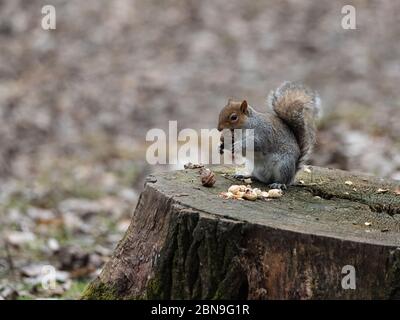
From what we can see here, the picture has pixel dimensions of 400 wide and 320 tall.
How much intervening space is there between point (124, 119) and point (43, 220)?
2.75 m

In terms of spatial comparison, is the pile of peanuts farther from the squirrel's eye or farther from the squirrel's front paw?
the squirrel's eye

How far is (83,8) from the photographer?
9.82 m

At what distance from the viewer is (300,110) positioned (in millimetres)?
3260

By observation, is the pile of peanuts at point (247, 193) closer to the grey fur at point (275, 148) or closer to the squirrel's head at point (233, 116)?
the grey fur at point (275, 148)

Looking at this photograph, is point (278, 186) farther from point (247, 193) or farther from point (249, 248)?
point (249, 248)

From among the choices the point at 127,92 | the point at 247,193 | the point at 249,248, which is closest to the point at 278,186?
the point at 247,193

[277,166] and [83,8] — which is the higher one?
[83,8]

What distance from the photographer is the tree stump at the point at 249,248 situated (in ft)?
7.68

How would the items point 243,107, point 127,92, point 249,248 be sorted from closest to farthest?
point 249,248 → point 243,107 → point 127,92

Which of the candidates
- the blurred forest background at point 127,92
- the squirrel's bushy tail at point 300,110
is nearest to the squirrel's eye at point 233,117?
the squirrel's bushy tail at point 300,110

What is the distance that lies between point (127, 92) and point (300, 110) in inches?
206

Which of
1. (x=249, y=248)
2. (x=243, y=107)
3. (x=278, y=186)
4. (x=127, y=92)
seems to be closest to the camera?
(x=249, y=248)
